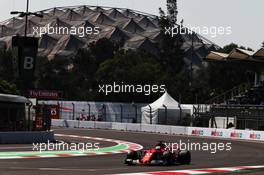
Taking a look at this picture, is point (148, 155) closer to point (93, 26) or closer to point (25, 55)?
point (25, 55)

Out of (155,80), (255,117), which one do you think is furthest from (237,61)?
(155,80)

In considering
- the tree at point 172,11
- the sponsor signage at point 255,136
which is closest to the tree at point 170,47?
the tree at point 172,11

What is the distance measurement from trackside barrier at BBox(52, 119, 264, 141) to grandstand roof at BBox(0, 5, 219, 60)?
267 ft

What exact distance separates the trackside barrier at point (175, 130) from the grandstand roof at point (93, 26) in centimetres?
8148

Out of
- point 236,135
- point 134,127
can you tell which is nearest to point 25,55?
point 236,135

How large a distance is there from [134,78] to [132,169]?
6374cm

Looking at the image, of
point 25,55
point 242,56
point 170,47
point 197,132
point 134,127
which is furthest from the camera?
point 170,47

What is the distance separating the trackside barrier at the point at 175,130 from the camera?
3997 cm

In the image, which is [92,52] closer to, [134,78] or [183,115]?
[134,78]

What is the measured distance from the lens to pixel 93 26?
156m

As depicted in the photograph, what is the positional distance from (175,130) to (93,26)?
368ft

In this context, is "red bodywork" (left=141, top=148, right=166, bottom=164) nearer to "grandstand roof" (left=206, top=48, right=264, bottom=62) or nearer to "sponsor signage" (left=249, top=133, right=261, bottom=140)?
"sponsor signage" (left=249, top=133, right=261, bottom=140)

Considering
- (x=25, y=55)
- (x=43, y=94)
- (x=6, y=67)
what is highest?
(x=6, y=67)

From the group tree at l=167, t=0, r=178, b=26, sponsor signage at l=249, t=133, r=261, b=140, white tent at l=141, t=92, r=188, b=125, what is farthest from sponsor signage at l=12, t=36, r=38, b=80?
tree at l=167, t=0, r=178, b=26
